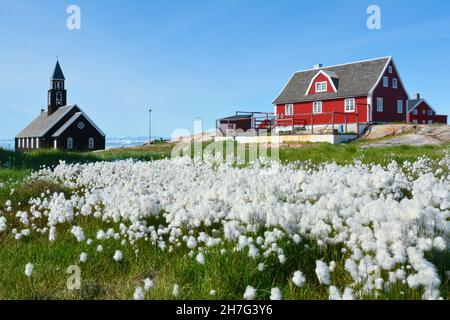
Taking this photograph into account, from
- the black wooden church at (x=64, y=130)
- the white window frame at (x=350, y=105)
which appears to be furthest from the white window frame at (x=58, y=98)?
the white window frame at (x=350, y=105)

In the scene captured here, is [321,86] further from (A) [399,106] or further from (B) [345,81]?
(A) [399,106]

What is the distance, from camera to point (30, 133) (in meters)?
64.9

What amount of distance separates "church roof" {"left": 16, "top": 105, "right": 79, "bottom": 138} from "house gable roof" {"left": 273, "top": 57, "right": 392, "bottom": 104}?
2993 cm

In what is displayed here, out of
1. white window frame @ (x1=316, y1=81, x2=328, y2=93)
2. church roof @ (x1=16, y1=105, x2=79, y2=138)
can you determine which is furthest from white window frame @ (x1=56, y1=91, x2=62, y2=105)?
white window frame @ (x1=316, y1=81, x2=328, y2=93)

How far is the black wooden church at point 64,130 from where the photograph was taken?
57344mm

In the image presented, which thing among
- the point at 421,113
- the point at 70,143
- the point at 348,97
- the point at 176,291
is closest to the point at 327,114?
the point at 348,97

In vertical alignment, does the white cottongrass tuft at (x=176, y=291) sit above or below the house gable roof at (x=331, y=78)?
below

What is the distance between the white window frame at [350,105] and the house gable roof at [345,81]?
683 millimetres

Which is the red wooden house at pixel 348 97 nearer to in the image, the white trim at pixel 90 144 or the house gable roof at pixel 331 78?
the house gable roof at pixel 331 78

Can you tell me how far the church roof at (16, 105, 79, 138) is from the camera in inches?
2347

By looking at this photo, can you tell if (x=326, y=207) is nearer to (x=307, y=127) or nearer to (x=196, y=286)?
(x=196, y=286)

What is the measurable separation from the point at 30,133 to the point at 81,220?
2517 inches

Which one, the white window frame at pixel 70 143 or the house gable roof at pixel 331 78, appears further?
the white window frame at pixel 70 143
